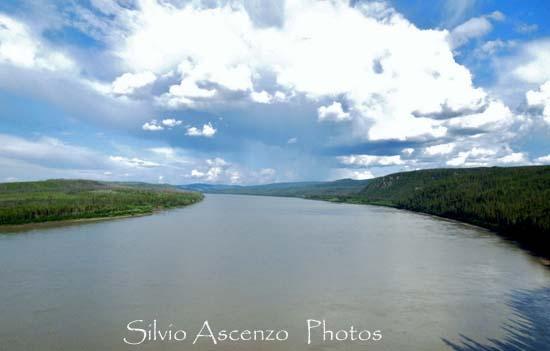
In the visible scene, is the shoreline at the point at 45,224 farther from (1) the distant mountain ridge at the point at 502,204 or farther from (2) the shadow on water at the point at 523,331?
(1) the distant mountain ridge at the point at 502,204

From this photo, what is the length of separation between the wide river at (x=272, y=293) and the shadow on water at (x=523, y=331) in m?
0.05

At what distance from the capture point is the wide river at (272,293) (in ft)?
45.2

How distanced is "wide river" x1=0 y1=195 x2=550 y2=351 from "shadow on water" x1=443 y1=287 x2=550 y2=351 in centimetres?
5

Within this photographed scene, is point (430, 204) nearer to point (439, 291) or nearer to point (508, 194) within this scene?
point (508, 194)

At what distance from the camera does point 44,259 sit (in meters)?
26.2

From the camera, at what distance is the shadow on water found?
43.5 ft

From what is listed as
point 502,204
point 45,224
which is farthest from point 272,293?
point 502,204

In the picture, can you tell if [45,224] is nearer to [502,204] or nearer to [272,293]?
[272,293]

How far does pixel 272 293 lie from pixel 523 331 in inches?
403

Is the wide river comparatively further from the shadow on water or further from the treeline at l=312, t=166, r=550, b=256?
the treeline at l=312, t=166, r=550, b=256

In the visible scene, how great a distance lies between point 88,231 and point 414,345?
37.4 m

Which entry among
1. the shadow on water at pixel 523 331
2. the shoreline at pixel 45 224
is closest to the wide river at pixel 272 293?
the shadow on water at pixel 523 331

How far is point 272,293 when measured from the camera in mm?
18922

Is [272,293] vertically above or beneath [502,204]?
beneath
